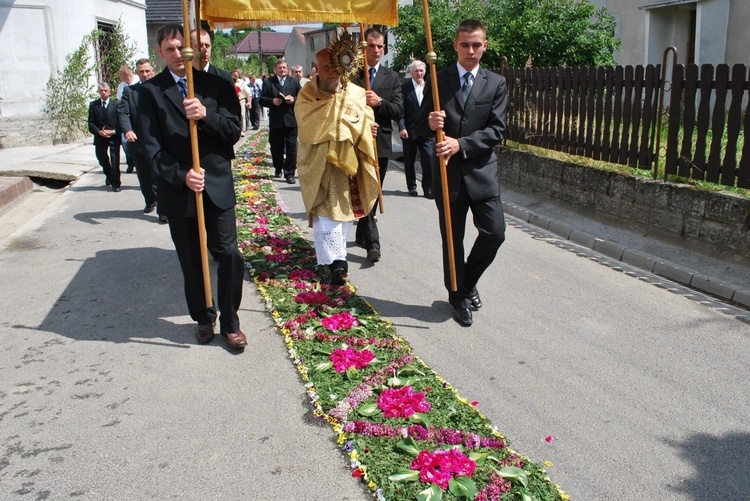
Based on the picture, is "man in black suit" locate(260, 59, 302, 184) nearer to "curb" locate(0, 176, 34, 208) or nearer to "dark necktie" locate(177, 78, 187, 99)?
"curb" locate(0, 176, 34, 208)

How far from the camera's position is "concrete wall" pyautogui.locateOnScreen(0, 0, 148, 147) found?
16.7 meters

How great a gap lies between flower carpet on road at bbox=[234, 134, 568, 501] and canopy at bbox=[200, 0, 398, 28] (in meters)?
2.26

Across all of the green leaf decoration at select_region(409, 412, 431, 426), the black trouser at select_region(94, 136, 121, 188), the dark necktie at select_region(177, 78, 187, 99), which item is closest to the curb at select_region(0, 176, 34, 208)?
the black trouser at select_region(94, 136, 121, 188)

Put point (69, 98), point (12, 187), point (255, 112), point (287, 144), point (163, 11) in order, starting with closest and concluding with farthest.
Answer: point (12, 187)
point (287, 144)
point (69, 98)
point (255, 112)
point (163, 11)

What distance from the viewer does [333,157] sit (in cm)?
602

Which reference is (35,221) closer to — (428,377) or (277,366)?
(277,366)

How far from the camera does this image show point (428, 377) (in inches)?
172

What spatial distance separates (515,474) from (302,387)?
156 centimetres

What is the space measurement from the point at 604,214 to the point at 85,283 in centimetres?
607

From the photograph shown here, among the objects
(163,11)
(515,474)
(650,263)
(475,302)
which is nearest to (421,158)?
(650,263)

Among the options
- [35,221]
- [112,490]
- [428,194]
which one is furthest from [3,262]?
[428,194]

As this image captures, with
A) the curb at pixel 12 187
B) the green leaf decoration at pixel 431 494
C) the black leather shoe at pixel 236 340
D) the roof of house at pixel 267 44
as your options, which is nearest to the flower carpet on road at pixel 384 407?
the green leaf decoration at pixel 431 494

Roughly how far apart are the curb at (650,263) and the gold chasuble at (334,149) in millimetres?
2909

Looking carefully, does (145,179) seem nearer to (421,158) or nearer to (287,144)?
(287,144)
